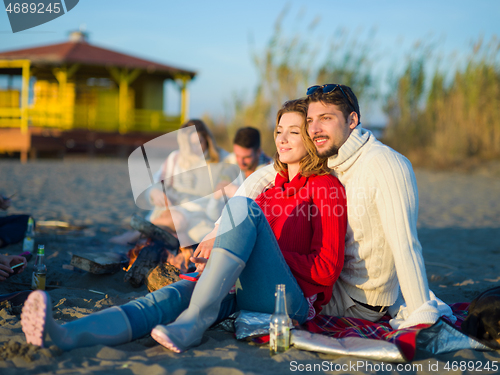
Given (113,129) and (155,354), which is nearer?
(155,354)

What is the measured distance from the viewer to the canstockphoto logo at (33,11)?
3.05 metres

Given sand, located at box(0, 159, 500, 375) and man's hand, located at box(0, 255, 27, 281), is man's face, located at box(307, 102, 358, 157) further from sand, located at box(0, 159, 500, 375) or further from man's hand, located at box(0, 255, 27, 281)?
man's hand, located at box(0, 255, 27, 281)

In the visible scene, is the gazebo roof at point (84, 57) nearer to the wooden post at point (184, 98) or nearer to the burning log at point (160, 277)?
the wooden post at point (184, 98)

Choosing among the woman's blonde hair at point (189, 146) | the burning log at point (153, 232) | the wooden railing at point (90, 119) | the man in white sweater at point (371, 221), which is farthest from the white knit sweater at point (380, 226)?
the wooden railing at point (90, 119)

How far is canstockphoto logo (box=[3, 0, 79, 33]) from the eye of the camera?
3053 millimetres

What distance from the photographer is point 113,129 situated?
17.0 metres

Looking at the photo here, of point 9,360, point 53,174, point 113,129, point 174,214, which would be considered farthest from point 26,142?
point 9,360

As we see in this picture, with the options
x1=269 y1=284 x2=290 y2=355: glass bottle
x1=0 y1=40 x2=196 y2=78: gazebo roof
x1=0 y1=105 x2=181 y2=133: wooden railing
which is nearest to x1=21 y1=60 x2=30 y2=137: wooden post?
x1=0 y1=105 x2=181 y2=133: wooden railing

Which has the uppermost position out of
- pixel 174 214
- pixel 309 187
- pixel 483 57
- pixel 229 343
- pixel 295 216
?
pixel 483 57

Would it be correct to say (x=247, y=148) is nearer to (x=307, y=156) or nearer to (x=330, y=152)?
(x=307, y=156)

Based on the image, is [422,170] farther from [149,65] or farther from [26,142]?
[26,142]

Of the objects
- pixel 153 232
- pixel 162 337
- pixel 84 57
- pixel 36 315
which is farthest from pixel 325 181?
Result: pixel 84 57

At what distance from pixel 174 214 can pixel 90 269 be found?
90 cm

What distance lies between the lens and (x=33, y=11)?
3.11m
